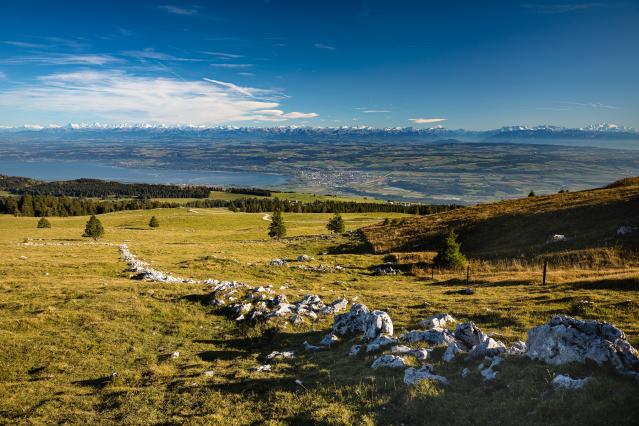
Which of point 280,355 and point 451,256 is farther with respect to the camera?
point 451,256

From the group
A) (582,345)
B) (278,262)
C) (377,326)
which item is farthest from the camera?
(278,262)

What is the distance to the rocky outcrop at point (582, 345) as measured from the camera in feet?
38.9

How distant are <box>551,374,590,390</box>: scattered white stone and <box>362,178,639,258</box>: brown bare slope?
31.3m

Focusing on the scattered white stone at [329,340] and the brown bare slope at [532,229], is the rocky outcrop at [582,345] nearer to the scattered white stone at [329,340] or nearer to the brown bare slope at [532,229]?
the scattered white stone at [329,340]

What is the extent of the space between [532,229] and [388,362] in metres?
42.9

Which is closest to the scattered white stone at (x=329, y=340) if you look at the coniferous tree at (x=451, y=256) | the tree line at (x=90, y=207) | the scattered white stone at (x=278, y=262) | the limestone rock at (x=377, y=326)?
the limestone rock at (x=377, y=326)

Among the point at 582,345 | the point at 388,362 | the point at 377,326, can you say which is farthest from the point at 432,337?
the point at 582,345

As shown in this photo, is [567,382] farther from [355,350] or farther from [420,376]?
[355,350]

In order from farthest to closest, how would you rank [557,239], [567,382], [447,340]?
[557,239]
[447,340]
[567,382]

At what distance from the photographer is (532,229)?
161 feet

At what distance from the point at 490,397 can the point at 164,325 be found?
2037 centimetres

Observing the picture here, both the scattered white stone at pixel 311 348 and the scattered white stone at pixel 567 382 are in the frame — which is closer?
the scattered white stone at pixel 567 382

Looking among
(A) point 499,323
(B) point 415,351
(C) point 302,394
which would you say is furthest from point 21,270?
(A) point 499,323

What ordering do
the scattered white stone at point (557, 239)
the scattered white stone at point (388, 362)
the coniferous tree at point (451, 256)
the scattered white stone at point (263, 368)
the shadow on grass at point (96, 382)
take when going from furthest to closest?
the scattered white stone at point (557, 239) < the coniferous tree at point (451, 256) < the scattered white stone at point (263, 368) < the shadow on grass at point (96, 382) < the scattered white stone at point (388, 362)
